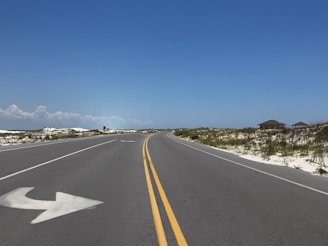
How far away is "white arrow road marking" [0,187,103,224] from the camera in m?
7.07

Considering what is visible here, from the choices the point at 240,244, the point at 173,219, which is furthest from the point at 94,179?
the point at 240,244

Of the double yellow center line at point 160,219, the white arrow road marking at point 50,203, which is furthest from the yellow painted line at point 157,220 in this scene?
the white arrow road marking at point 50,203

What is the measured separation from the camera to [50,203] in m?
7.92

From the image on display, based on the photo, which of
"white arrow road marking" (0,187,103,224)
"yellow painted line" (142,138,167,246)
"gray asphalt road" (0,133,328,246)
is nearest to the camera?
"yellow painted line" (142,138,167,246)

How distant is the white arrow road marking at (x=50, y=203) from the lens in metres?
7.07

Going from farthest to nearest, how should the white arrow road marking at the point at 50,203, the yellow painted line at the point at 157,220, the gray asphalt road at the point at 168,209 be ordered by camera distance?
the white arrow road marking at the point at 50,203
the gray asphalt road at the point at 168,209
the yellow painted line at the point at 157,220

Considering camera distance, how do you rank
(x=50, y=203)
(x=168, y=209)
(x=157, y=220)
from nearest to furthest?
(x=157, y=220)
(x=168, y=209)
(x=50, y=203)

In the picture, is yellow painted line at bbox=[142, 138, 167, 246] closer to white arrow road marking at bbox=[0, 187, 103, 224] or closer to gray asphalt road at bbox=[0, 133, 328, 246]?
gray asphalt road at bbox=[0, 133, 328, 246]

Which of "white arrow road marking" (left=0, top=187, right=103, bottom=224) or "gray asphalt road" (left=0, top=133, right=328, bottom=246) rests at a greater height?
"white arrow road marking" (left=0, top=187, right=103, bottom=224)

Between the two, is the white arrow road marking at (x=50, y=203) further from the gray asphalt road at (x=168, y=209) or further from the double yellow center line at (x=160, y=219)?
the double yellow center line at (x=160, y=219)

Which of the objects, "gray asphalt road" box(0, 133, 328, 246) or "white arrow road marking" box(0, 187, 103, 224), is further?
"white arrow road marking" box(0, 187, 103, 224)

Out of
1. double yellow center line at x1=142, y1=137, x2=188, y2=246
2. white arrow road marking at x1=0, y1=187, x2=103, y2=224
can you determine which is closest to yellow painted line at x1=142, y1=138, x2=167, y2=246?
double yellow center line at x1=142, y1=137, x2=188, y2=246

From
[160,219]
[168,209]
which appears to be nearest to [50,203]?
[168,209]

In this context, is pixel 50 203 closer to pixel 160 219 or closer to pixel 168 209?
pixel 168 209
